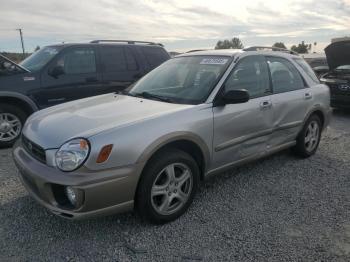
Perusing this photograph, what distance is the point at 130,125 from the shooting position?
3096 mm

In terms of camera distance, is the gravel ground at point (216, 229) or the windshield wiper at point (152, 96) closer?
the gravel ground at point (216, 229)

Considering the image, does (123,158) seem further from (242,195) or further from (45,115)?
(242,195)

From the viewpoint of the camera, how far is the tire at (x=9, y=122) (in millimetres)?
5871

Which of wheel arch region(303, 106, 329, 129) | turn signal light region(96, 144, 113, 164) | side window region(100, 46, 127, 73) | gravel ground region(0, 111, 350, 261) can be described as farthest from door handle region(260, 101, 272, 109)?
side window region(100, 46, 127, 73)

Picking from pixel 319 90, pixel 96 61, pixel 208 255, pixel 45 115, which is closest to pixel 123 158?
pixel 208 255

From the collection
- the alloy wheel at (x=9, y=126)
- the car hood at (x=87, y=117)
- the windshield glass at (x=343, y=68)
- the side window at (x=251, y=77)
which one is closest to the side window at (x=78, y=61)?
the alloy wheel at (x=9, y=126)

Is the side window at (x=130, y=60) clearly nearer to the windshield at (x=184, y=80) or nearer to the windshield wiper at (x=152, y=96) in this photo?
the windshield at (x=184, y=80)

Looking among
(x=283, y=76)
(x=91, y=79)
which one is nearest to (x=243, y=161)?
(x=283, y=76)

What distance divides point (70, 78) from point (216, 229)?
4.25 m

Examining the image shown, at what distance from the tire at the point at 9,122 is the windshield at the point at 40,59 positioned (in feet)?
2.60

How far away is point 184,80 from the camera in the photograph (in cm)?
415

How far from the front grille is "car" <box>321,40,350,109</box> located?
7.75 m

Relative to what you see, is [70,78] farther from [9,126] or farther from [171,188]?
[171,188]

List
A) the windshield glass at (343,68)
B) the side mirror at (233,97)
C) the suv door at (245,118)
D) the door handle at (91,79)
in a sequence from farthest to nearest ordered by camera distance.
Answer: the windshield glass at (343,68)
the door handle at (91,79)
the suv door at (245,118)
the side mirror at (233,97)
